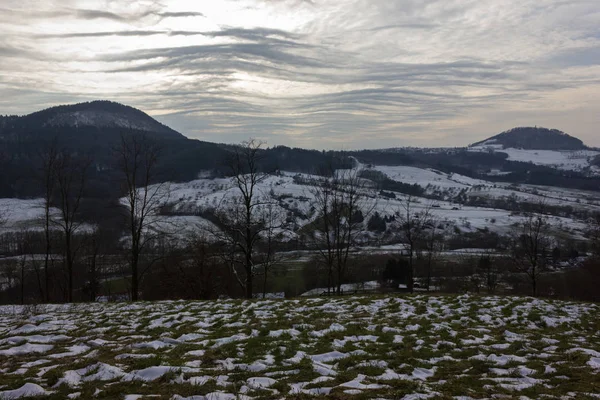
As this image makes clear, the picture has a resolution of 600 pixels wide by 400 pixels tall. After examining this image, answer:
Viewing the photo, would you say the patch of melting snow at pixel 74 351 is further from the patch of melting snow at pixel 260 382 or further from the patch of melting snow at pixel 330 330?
the patch of melting snow at pixel 330 330

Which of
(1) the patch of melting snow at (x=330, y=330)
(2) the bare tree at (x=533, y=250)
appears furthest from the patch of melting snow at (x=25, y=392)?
(2) the bare tree at (x=533, y=250)

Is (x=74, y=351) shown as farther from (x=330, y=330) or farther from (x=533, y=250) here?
(x=533, y=250)

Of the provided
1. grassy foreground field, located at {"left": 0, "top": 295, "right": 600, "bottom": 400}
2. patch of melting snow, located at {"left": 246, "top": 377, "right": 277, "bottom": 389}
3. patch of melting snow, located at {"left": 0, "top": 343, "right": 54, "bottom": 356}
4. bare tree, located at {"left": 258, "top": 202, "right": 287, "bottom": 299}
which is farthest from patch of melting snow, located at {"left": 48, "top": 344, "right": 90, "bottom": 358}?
bare tree, located at {"left": 258, "top": 202, "right": 287, "bottom": 299}

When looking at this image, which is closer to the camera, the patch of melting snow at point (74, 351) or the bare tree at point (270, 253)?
the patch of melting snow at point (74, 351)

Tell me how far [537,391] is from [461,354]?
8.87 feet

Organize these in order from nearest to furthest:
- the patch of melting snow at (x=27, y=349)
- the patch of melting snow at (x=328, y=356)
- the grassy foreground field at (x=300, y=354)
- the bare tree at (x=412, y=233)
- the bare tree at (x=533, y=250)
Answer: the grassy foreground field at (x=300, y=354) < the patch of melting snow at (x=328, y=356) < the patch of melting snow at (x=27, y=349) < the bare tree at (x=533, y=250) < the bare tree at (x=412, y=233)

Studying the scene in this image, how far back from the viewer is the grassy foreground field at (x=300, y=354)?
20.9ft

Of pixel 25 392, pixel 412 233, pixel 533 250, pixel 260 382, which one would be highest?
pixel 25 392

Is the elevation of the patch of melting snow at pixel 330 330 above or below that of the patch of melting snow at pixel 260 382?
below

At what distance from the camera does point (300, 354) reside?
28.7 ft

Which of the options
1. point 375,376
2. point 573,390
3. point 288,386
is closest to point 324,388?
point 288,386

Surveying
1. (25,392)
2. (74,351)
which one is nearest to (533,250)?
(74,351)

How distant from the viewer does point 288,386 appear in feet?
21.4

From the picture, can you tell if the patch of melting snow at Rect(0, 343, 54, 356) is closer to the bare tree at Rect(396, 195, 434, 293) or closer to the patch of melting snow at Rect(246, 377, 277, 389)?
the patch of melting snow at Rect(246, 377, 277, 389)
